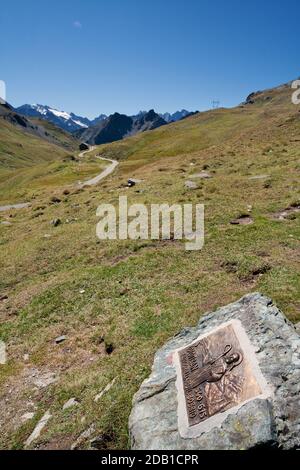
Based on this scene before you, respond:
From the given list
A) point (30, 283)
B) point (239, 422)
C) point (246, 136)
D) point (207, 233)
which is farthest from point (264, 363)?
point (246, 136)

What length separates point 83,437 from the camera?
12.6 meters

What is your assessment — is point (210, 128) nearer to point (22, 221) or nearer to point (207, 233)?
point (22, 221)

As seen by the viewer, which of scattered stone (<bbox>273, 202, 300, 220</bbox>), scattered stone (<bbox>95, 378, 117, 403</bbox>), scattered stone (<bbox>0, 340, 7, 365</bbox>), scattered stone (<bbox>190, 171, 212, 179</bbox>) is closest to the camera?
scattered stone (<bbox>95, 378, 117, 403</bbox>)

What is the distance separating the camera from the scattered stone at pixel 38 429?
43.7 ft

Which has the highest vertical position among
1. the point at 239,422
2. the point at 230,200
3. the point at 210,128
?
the point at 210,128

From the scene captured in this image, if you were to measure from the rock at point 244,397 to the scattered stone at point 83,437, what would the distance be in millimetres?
1679

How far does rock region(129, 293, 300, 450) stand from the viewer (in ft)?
31.0

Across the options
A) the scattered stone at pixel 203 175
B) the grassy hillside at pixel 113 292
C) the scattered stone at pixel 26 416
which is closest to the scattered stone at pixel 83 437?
the grassy hillside at pixel 113 292

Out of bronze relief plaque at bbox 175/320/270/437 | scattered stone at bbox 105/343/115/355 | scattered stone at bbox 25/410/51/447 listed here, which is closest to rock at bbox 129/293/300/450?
bronze relief plaque at bbox 175/320/270/437

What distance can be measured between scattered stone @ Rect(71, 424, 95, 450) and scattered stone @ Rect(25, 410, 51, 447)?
1.78m

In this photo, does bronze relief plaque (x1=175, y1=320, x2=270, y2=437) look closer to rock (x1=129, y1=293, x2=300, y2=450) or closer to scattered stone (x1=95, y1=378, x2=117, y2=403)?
rock (x1=129, y1=293, x2=300, y2=450)

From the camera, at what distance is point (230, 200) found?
112 ft

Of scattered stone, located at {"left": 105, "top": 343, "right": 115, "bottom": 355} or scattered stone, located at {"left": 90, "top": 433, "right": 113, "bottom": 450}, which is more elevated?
scattered stone, located at {"left": 105, "top": 343, "right": 115, "bottom": 355}

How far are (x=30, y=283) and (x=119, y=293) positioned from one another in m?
7.98
